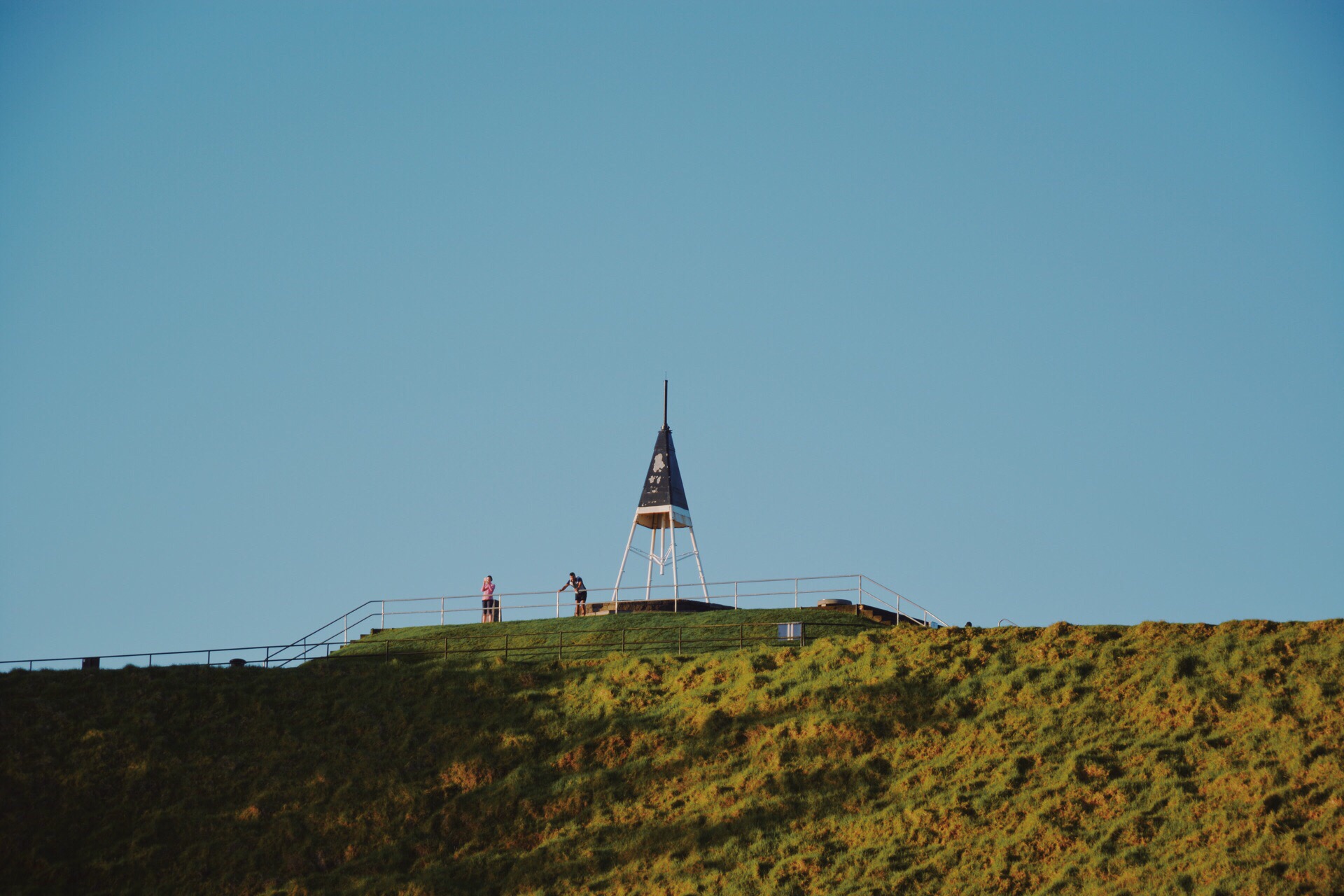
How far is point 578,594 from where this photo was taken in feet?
145

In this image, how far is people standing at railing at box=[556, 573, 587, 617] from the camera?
43.8m

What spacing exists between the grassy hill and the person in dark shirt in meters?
7.94

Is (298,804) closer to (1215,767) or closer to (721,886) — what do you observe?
(721,886)

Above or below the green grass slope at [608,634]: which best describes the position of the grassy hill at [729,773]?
below

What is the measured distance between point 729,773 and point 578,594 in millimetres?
15138

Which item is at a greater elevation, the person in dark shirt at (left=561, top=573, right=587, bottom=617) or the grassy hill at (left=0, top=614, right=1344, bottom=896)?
the person in dark shirt at (left=561, top=573, right=587, bottom=617)

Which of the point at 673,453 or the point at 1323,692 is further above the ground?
the point at 673,453

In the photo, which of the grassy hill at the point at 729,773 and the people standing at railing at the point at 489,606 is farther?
the people standing at railing at the point at 489,606

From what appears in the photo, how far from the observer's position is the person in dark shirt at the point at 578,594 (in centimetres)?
4378

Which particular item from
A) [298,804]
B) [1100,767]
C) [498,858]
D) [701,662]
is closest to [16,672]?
[298,804]

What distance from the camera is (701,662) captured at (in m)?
35.5

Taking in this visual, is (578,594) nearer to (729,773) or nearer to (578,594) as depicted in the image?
(578,594)

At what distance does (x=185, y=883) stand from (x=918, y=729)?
15.0 meters

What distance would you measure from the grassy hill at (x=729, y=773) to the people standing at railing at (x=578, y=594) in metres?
7.94
